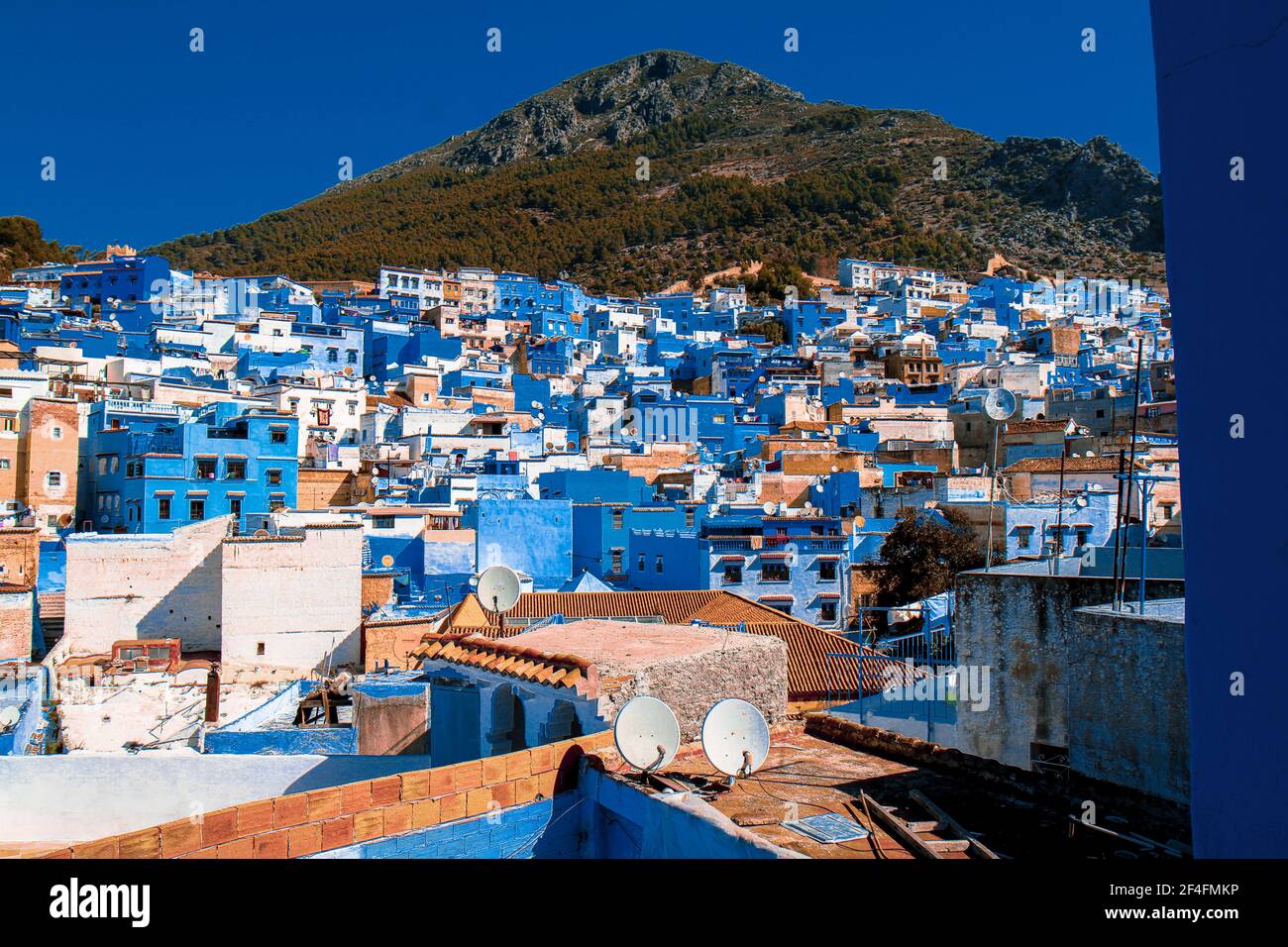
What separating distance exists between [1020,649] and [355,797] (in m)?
6.68

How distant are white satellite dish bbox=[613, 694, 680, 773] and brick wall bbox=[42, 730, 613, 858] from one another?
677 mm

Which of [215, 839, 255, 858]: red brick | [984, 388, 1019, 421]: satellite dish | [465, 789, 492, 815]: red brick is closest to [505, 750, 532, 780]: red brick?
[465, 789, 492, 815]: red brick

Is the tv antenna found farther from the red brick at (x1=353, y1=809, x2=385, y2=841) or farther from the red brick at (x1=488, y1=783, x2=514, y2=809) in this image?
the red brick at (x1=353, y1=809, x2=385, y2=841)

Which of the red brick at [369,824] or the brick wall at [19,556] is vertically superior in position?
the brick wall at [19,556]

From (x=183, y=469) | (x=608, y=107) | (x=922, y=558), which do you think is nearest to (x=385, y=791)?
(x=922, y=558)

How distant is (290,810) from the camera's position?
250 inches

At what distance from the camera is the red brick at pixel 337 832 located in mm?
6422

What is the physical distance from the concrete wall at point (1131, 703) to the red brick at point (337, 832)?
5496 mm

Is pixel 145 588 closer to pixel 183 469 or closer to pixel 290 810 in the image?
pixel 183 469

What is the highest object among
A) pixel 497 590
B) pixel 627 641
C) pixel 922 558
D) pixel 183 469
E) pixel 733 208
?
pixel 733 208

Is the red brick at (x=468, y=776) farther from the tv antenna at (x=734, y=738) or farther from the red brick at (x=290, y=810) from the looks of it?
the tv antenna at (x=734, y=738)

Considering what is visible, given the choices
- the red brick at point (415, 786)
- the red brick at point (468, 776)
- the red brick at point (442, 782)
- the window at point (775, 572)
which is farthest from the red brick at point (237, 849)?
the window at point (775, 572)
